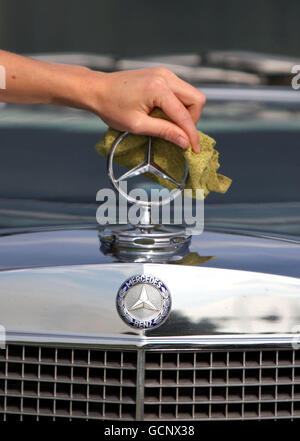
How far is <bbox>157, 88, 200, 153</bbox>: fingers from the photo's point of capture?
5.76ft

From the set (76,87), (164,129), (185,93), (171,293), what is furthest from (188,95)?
(171,293)

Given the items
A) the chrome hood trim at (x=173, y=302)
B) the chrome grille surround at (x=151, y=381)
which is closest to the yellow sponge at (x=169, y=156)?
the chrome hood trim at (x=173, y=302)

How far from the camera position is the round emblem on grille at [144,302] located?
163 centimetres

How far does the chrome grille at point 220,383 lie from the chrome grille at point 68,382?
48mm

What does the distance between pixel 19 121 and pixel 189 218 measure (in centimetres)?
78

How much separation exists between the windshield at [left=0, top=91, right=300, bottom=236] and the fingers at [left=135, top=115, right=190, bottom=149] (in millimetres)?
274

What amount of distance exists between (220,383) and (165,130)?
525mm

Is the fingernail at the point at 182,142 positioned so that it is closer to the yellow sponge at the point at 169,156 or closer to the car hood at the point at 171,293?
the yellow sponge at the point at 169,156

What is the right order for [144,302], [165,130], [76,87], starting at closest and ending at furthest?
[144,302] → [165,130] → [76,87]

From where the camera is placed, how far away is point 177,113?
1756 mm

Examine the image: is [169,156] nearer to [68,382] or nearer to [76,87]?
[76,87]

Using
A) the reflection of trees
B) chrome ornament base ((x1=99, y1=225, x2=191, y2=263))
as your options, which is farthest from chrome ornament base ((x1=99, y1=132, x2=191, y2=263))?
the reflection of trees
